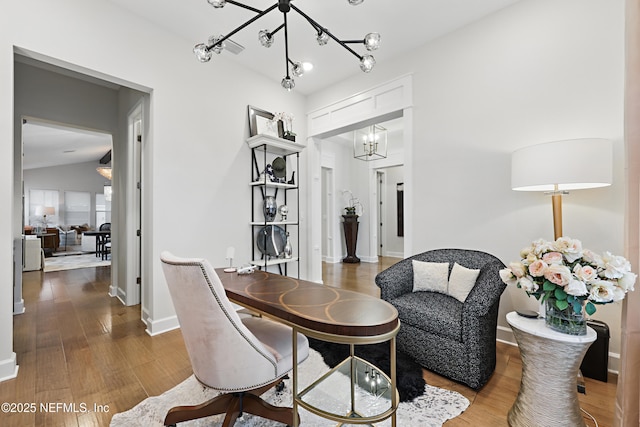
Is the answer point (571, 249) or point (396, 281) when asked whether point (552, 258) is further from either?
point (396, 281)

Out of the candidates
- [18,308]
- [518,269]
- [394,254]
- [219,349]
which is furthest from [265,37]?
[394,254]

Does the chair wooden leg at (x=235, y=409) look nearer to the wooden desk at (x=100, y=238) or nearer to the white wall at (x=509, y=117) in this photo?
the white wall at (x=509, y=117)

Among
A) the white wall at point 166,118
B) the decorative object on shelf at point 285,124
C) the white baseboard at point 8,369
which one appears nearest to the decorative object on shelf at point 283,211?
the white wall at point 166,118

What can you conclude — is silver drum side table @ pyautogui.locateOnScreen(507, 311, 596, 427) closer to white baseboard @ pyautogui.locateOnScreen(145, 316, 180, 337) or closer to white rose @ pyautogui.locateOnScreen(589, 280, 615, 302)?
white rose @ pyautogui.locateOnScreen(589, 280, 615, 302)

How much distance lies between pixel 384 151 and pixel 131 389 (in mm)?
6040

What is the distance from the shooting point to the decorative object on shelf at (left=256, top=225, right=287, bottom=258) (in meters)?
3.65

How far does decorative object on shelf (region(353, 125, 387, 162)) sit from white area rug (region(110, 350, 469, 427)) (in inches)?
189

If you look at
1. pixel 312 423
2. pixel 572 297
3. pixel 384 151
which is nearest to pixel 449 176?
pixel 572 297

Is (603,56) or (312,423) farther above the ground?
(603,56)

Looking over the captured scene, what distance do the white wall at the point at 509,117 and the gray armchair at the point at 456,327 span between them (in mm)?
559

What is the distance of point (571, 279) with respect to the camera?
1.28 meters

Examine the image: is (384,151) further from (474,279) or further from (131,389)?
(131,389)

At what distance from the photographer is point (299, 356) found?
1388 millimetres

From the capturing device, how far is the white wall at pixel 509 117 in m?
2.07
